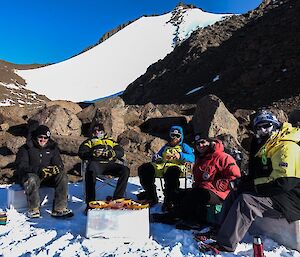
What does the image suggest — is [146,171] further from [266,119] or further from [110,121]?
[110,121]

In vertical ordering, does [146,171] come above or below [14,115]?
below

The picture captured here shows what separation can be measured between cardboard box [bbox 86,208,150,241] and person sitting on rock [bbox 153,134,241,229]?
548 millimetres

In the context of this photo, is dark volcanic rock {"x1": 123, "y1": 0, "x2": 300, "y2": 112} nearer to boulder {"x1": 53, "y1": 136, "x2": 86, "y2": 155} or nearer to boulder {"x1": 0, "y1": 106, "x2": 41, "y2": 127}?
boulder {"x1": 53, "y1": 136, "x2": 86, "y2": 155}

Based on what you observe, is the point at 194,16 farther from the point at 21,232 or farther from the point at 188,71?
the point at 21,232

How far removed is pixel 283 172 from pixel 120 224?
5.17 ft

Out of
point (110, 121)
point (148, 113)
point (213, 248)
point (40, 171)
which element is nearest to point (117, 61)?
point (148, 113)

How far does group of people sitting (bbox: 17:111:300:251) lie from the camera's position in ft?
10.6

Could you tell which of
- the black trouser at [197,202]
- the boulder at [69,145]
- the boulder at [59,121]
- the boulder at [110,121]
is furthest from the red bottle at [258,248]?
the boulder at [59,121]

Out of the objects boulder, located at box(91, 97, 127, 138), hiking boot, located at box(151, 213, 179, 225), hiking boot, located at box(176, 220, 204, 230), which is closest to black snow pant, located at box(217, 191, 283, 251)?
hiking boot, located at box(176, 220, 204, 230)

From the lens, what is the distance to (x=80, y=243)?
11.8 feet

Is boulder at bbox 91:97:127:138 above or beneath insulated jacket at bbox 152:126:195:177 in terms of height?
above

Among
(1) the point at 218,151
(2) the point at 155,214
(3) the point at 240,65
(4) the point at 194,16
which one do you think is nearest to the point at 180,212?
(2) the point at 155,214

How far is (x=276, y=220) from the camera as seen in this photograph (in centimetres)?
348

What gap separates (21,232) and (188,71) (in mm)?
24514
